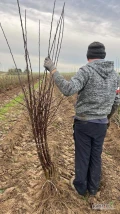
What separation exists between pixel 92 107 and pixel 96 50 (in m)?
0.65

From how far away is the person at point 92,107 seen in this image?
117 inches

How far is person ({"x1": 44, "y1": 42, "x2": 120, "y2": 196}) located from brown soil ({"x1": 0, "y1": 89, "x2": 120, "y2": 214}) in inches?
11.1

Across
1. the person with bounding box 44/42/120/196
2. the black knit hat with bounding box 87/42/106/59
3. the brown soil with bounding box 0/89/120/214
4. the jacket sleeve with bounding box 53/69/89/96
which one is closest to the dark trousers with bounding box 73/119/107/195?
the person with bounding box 44/42/120/196

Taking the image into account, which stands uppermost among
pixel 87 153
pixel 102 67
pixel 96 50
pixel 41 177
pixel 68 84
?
pixel 96 50

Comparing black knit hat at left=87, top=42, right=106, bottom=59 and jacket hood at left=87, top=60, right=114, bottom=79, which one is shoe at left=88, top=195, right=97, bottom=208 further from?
black knit hat at left=87, top=42, right=106, bottom=59

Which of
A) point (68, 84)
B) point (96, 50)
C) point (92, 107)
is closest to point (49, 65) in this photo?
point (68, 84)

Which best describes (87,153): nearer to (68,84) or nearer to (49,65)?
(68,84)

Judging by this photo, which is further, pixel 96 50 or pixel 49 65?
pixel 96 50

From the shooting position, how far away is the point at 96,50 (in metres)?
3.00

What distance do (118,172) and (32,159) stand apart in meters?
1.42

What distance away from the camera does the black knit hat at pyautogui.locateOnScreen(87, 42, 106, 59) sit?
2984mm

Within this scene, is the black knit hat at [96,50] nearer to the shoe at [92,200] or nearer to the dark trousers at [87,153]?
the dark trousers at [87,153]

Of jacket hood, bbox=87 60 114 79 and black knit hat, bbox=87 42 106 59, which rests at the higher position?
black knit hat, bbox=87 42 106 59

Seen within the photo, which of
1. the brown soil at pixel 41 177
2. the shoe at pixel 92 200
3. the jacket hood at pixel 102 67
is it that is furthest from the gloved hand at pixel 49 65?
the shoe at pixel 92 200
